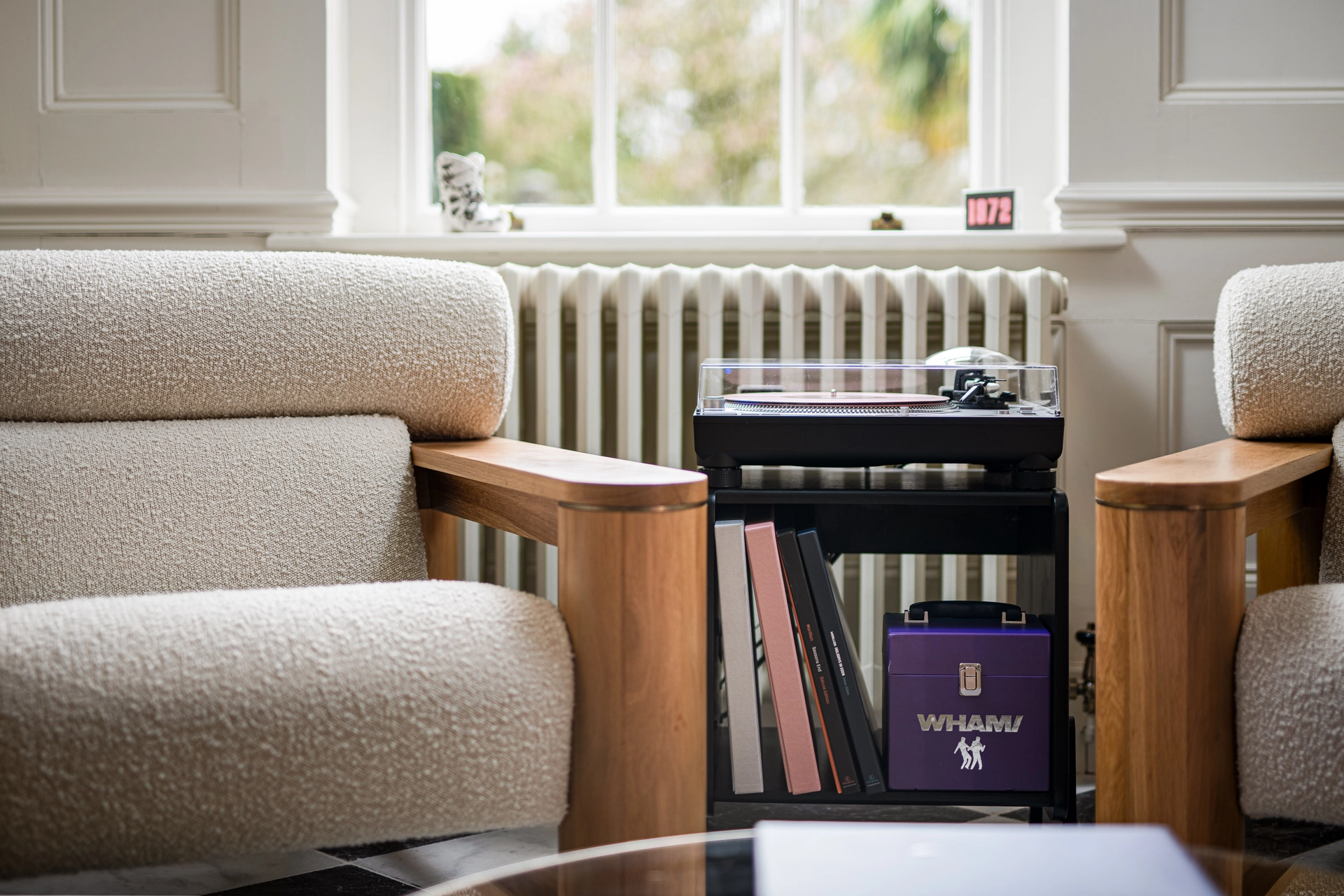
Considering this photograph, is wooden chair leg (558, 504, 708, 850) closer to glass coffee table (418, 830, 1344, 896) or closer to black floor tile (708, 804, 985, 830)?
glass coffee table (418, 830, 1344, 896)

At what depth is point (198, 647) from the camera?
661 mm

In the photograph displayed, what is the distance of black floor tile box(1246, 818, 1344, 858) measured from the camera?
0.57 metres

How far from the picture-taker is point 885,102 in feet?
5.71

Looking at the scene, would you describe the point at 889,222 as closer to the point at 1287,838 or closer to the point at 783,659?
the point at 783,659

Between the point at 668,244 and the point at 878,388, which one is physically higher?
the point at 668,244

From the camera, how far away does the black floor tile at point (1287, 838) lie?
1.88 ft

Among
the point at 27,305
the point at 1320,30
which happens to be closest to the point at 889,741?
the point at 27,305

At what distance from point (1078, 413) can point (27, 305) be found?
1407 mm

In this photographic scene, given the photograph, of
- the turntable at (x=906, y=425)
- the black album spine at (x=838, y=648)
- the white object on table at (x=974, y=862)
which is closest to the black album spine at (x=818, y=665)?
the black album spine at (x=838, y=648)

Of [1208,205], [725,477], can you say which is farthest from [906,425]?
[1208,205]

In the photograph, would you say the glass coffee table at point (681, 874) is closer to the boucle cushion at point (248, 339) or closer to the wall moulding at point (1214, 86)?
the boucle cushion at point (248, 339)

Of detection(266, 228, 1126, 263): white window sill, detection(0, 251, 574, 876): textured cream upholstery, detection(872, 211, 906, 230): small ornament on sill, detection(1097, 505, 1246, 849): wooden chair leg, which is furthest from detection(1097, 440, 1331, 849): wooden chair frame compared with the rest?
detection(872, 211, 906, 230): small ornament on sill

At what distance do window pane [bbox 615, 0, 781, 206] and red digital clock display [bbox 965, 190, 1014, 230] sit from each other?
1.13 ft

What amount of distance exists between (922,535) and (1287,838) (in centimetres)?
46
